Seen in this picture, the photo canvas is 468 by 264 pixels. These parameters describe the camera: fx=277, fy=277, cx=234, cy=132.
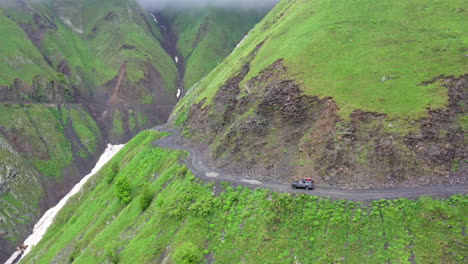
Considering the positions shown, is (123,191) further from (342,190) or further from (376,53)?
(376,53)

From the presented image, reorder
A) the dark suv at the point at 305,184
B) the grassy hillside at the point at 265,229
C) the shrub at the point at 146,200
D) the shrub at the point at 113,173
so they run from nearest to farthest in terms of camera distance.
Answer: the grassy hillside at the point at 265,229, the dark suv at the point at 305,184, the shrub at the point at 146,200, the shrub at the point at 113,173

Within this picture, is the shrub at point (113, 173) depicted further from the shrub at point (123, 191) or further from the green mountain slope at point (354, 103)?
the green mountain slope at point (354, 103)

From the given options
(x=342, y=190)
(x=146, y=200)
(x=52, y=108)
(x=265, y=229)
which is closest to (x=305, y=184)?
(x=342, y=190)

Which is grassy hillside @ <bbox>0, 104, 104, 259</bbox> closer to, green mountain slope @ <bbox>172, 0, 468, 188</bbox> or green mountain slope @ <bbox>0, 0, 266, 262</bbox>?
green mountain slope @ <bbox>0, 0, 266, 262</bbox>

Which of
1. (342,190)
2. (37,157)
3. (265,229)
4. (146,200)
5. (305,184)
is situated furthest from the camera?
(37,157)

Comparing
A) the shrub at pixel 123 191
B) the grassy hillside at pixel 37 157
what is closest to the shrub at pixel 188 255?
the shrub at pixel 123 191

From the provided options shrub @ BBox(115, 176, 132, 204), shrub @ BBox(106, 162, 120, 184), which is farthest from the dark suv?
shrub @ BBox(106, 162, 120, 184)

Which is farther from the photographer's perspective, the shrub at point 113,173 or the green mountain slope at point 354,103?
the shrub at point 113,173
